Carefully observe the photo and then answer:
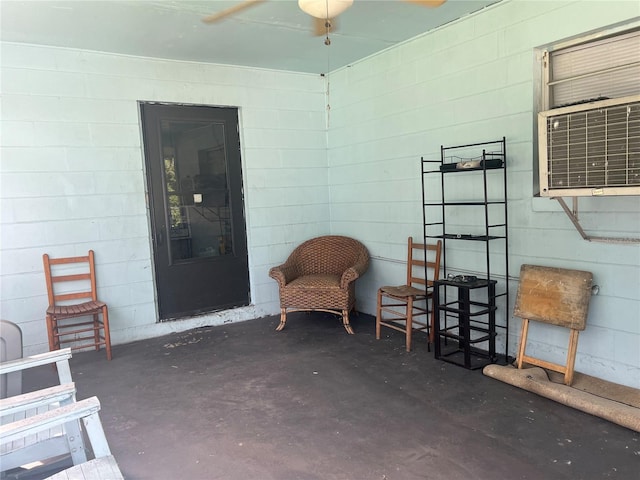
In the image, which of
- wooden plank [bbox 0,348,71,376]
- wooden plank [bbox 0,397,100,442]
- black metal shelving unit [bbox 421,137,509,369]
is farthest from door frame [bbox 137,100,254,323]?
wooden plank [bbox 0,397,100,442]

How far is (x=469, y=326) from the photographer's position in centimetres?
323

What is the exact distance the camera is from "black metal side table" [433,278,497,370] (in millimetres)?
3227

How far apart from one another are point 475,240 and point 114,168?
313cm

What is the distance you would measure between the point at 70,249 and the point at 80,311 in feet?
2.03

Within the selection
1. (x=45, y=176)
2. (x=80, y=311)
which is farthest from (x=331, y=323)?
(x=45, y=176)

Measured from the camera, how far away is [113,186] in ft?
13.3

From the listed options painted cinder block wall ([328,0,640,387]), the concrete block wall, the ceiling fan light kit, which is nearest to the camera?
the ceiling fan light kit

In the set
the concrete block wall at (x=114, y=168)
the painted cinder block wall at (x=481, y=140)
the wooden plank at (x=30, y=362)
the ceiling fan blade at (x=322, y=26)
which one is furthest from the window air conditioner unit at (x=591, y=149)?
the concrete block wall at (x=114, y=168)

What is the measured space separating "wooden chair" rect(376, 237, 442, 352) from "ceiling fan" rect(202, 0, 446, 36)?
6.13ft

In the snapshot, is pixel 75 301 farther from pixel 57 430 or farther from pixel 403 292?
pixel 403 292

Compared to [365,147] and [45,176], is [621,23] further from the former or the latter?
[45,176]

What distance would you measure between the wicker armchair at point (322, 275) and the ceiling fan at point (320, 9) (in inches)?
79.8

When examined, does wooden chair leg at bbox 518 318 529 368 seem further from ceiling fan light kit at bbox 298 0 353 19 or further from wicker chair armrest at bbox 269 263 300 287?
ceiling fan light kit at bbox 298 0 353 19

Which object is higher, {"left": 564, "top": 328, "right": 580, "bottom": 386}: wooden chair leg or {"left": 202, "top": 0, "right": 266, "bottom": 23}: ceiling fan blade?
{"left": 202, "top": 0, "right": 266, "bottom": 23}: ceiling fan blade
